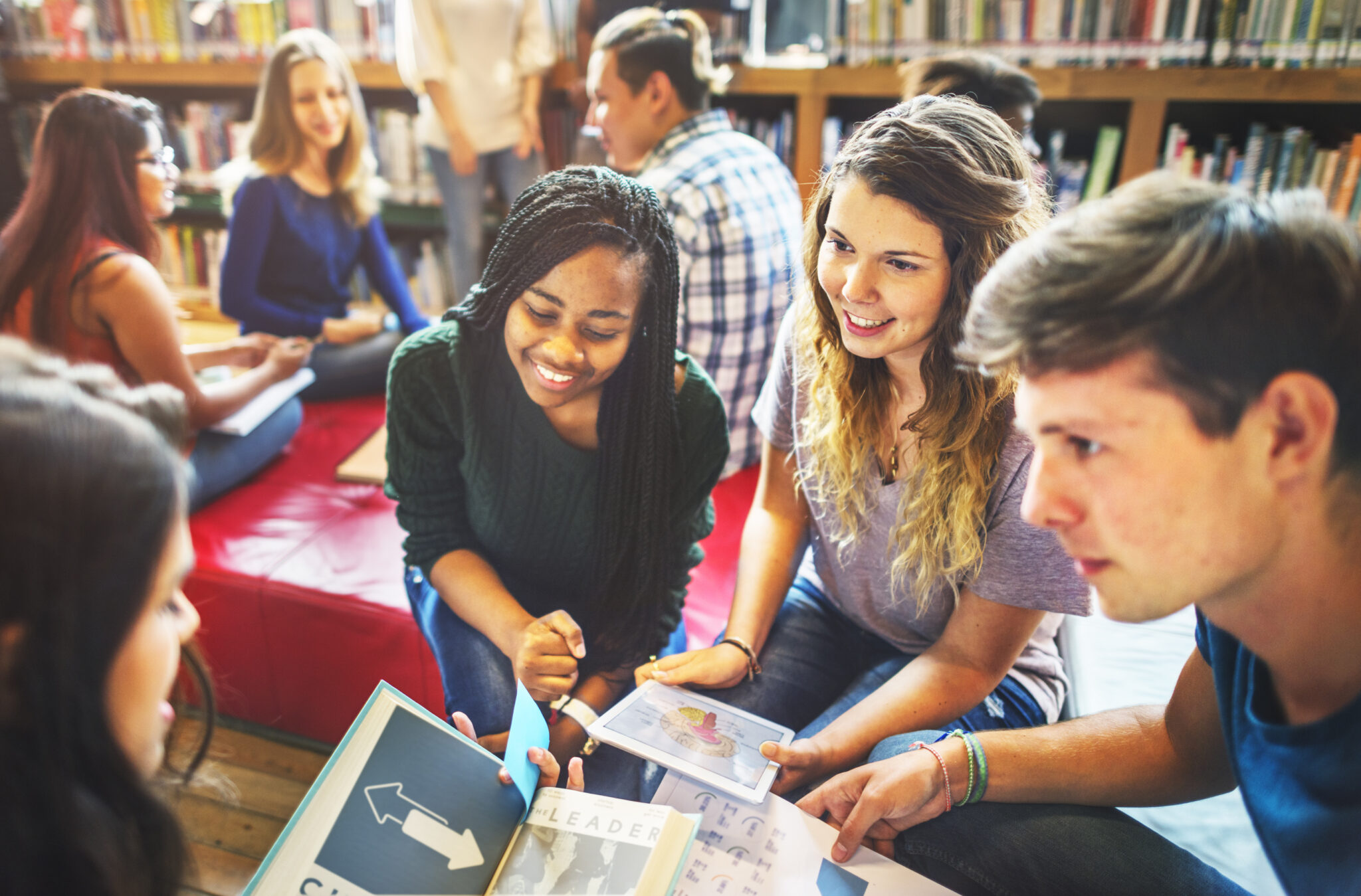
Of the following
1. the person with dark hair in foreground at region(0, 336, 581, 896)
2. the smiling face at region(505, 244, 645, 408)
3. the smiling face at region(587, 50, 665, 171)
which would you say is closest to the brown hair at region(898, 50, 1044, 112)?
the smiling face at region(587, 50, 665, 171)

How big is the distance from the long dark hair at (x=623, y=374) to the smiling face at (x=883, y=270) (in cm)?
22

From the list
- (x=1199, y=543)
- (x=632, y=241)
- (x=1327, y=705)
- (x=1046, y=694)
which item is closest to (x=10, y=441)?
(x=632, y=241)

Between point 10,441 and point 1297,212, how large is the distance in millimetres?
885

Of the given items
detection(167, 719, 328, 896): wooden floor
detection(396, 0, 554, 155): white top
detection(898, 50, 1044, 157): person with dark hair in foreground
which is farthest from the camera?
detection(396, 0, 554, 155): white top

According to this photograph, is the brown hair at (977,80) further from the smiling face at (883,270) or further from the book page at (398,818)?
the book page at (398,818)

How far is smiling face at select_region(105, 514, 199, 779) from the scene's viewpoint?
559 mm

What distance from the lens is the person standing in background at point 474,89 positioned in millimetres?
2924

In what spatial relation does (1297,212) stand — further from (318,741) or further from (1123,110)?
(1123,110)

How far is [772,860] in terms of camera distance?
91 cm

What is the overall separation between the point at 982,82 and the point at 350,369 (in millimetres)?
1911

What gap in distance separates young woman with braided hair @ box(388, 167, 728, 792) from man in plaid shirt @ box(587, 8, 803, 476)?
762 millimetres

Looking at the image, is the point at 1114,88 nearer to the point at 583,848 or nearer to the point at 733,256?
the point at 733,256

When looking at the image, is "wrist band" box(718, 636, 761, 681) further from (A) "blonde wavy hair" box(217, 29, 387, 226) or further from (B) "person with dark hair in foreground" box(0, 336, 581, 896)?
(A) "blonde wavy hair" box(217, 29, 387, 226)

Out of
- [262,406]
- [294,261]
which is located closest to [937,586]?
[262,406]
